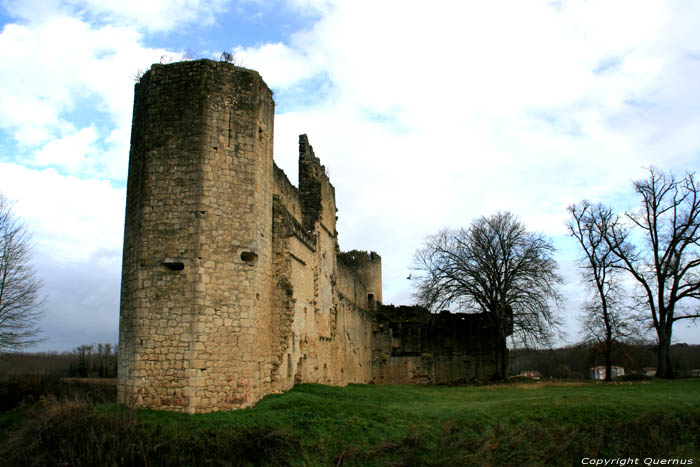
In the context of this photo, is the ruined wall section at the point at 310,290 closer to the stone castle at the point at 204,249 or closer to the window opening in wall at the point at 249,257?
the stone castle at the point at 204,249

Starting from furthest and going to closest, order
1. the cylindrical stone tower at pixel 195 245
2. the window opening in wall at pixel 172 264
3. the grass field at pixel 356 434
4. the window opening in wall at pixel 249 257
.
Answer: the window opening in wall at pixel 249 257, the window opening in wall at pixel 172 264, the cylindrical stone tower at pixel 195 245, the grass field at pixel 356 434

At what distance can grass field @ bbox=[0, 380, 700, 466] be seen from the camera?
910 cm

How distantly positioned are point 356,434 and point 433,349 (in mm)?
22850

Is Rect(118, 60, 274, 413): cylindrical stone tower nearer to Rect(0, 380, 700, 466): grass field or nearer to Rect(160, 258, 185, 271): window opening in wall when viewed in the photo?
Rect(160, 258, 185, 271): window opening in wall

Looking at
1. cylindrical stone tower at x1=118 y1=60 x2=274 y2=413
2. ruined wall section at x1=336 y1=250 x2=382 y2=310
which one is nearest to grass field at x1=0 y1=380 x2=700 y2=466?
cylindrical stone tower at x1=118 y1=60 x2=274 y2=413

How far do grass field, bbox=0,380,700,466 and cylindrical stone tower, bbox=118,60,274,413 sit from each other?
0.81 m

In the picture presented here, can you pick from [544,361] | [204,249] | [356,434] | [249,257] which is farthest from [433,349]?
[544,361]

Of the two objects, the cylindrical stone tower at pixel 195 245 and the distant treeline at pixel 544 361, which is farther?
the distant treeline at pixel 544 361

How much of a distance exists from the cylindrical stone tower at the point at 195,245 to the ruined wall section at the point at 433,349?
2041 cm

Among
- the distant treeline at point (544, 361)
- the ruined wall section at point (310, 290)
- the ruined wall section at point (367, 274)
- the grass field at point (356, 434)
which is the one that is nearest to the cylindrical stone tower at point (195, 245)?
the grass field at point (356, 434)

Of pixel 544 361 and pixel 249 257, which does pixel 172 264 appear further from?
pixel 544 361

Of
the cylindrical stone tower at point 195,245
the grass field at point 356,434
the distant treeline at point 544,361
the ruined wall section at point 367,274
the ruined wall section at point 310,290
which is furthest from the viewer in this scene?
the ruined wall section at point 367,274

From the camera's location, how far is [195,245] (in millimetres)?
11758

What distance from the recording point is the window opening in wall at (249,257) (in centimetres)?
1242
